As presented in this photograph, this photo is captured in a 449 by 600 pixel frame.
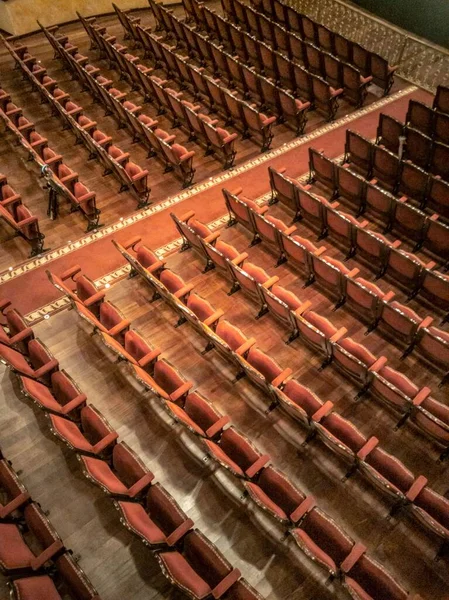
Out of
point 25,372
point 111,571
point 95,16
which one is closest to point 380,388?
point 111,571

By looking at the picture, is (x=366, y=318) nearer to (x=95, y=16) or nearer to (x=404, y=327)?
(x=404, y=327)

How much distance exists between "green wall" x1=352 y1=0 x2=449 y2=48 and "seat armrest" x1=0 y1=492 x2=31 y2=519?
89.7 inches

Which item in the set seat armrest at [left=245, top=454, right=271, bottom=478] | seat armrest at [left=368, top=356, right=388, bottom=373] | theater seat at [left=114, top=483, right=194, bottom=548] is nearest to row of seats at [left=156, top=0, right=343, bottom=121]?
seat armrest at [left=368, top=356, right=388, bottom=373]

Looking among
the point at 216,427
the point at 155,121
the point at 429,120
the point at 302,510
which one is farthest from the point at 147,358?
the point at 429,120

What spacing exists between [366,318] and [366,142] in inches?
22.3

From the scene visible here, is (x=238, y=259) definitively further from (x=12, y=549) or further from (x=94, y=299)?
(x=12, y=549)

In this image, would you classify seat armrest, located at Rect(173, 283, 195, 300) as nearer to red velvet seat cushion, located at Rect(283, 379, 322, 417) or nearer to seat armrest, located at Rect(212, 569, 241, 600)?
red velvet seat cushion, located at Rect(283, 379, 322, 417)

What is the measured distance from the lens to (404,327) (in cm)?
107

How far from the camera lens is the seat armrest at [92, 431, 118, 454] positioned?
2.95 ft

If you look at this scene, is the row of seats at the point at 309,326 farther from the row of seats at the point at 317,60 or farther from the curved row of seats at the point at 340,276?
the row of seats at the point at 317,60

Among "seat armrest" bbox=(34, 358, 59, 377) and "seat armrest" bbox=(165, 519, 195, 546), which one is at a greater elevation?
"seat armrest" bbox=(165, 519, 195, 546)

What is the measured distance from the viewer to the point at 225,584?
0.74 metres

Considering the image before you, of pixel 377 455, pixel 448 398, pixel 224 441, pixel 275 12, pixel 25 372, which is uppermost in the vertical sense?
pixel 275 12

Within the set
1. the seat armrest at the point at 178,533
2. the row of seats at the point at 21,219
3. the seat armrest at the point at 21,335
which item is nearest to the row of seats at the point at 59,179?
the row of seats at the point at 21,219
